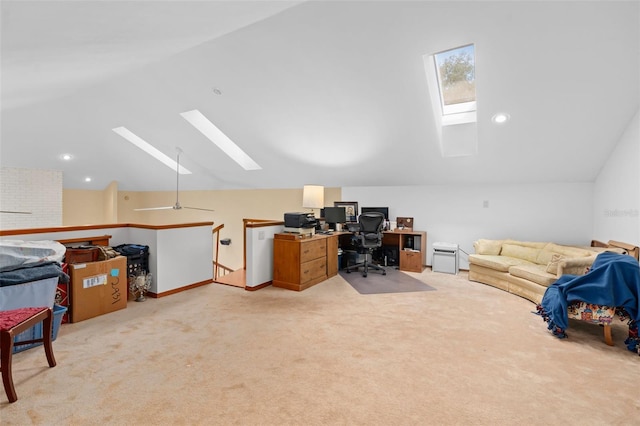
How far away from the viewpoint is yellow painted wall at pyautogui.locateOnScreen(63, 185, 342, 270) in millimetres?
7375

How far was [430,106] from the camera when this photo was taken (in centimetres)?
419

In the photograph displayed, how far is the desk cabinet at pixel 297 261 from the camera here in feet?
14.3

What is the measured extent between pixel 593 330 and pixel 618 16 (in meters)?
3.15

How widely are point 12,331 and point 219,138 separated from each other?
491 centimetres

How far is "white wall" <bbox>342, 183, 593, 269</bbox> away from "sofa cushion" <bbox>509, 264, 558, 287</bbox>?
3.87 ft

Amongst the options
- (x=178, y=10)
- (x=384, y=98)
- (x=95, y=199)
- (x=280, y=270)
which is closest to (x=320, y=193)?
(x=280, y=270)

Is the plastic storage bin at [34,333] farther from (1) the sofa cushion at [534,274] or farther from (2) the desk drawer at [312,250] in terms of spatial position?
(1) the sofa cushion at [534,274]

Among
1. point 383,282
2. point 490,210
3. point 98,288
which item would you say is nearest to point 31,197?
point 98,288

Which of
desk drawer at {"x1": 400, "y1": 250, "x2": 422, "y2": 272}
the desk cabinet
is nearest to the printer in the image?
the desk cabinet

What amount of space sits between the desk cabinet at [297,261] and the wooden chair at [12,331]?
267cm

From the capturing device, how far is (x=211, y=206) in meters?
8.33

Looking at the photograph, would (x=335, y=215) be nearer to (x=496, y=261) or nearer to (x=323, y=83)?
(x=323, y=83)

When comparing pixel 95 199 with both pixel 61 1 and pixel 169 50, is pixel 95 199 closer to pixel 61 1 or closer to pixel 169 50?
pixel 169 50

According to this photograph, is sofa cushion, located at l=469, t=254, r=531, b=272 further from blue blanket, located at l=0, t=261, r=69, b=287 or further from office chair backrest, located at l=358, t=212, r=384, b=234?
blue blanket, located at l=0, t=261, r=69, b=287
